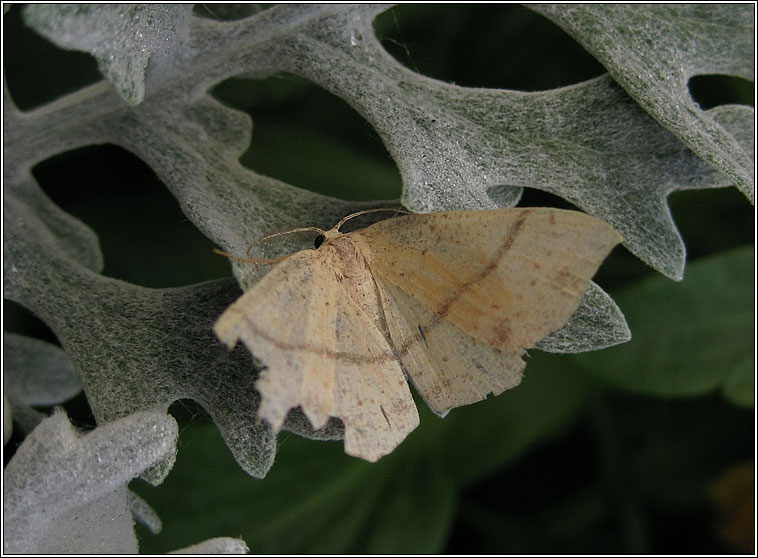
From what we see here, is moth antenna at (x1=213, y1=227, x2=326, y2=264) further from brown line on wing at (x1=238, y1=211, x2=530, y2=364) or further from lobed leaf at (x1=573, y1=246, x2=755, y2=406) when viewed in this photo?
lobed leaf at (x1=573, y1=246, x2=755, y2=406)

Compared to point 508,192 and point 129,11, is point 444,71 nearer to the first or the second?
point 508,192

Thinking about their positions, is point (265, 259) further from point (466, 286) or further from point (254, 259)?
point (466, 286)

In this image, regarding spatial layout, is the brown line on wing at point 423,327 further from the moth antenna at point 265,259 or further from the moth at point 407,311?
the moth antenna at point 265,259

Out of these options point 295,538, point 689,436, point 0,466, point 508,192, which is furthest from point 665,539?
point 0,466

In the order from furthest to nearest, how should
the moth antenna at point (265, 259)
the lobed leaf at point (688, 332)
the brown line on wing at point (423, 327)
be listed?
the lobed leaf at point (688, 332) → the moth antenna at point (265, 259) → the brown line on wing at point (423, 327)

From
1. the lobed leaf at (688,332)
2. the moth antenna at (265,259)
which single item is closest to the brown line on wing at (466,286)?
the moth antenna at (265,259)

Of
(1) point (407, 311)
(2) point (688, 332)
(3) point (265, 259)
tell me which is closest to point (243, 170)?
(3) point (265, 259)
